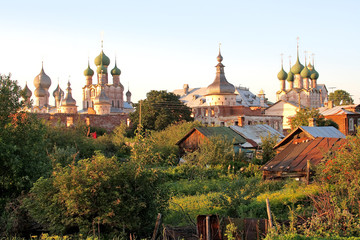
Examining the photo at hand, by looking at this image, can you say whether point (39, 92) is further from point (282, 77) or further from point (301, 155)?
point (301, 155)

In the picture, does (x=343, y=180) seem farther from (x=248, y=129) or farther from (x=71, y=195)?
(x=248, y=129)

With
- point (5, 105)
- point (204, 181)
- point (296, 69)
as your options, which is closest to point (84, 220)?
point (5, 105)

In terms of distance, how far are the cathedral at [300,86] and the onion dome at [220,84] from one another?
16.9 metres

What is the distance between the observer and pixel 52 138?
2495 cm

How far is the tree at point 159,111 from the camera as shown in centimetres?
3744

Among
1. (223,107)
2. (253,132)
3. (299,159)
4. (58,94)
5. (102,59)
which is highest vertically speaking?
(102,59)

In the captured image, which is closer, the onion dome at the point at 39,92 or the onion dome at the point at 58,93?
the onion dome at the point at 39,92

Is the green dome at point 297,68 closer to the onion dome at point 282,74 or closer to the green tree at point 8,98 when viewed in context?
the onion dome at point 282,74

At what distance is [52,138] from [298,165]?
14646 millimetres

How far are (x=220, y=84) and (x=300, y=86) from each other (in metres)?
21.0

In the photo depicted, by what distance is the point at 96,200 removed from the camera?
9602mm

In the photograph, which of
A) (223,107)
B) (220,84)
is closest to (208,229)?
(223,107)

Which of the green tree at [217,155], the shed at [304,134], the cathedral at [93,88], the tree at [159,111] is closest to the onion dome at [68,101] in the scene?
the cathedral at [93,88]

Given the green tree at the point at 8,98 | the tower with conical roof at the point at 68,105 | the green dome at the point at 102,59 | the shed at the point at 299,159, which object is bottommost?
the shed at the point at 299,159
